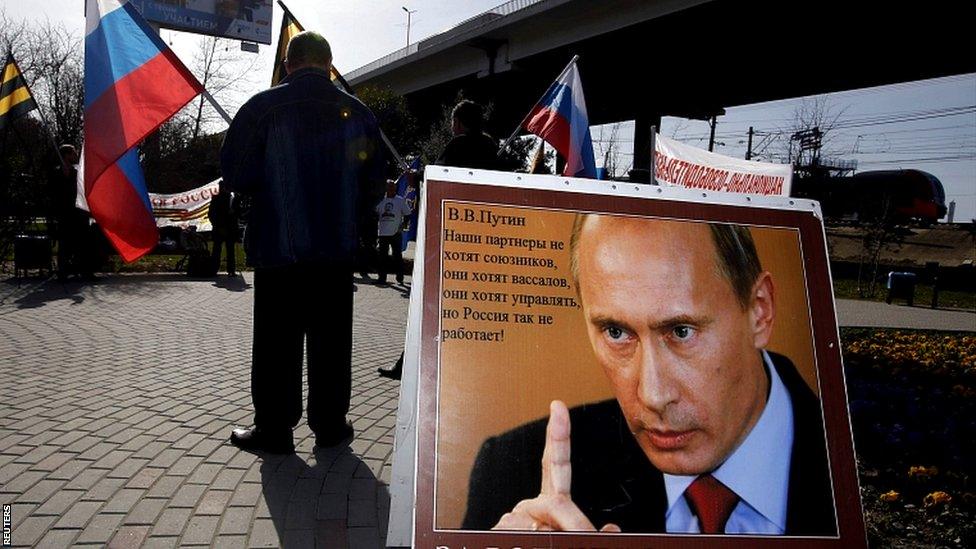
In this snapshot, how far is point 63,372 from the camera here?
5367 mm

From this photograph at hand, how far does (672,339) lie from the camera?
224 cm

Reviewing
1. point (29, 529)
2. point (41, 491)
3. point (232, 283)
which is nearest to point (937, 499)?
point (29, 529)

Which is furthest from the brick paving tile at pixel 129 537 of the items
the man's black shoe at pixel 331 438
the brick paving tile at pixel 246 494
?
the man's black shoe at pixel 331 438

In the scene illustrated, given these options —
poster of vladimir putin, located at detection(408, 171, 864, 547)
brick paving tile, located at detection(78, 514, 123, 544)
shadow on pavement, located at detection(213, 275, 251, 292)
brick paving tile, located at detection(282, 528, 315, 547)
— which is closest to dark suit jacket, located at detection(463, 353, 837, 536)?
poster of vladimir putin, located at detection(408, 171, 864, 547)

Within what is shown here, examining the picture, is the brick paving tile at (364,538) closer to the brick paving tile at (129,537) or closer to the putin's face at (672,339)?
the brick paving tile at (129,537)

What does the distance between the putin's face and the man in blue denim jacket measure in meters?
1.72

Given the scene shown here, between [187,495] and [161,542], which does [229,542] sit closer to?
[161,542]

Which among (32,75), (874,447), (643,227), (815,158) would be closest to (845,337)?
(874,447)

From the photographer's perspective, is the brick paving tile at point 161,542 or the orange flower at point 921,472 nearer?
the brick paving tile at point 161,542

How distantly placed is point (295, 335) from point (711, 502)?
232 cm

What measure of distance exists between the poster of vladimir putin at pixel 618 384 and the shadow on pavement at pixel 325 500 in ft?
3.56

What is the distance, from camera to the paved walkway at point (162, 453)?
2.90 meters

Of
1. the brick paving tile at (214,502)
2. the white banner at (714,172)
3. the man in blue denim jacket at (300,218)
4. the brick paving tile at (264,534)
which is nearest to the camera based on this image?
the brick paving tile at (264,534)

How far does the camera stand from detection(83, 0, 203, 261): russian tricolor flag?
3896 mm
